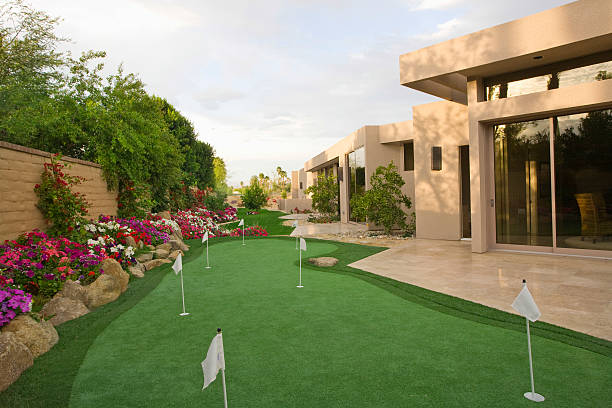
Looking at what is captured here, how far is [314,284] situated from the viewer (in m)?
5.95

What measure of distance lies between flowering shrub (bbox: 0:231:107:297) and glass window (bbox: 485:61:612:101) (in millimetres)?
9249

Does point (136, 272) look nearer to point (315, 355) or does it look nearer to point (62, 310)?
point (62, 310)

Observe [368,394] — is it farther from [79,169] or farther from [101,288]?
[79,169]

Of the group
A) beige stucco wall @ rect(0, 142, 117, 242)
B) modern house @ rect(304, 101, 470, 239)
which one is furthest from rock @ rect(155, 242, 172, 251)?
modern house @ rect(304, 101, 470, 239)

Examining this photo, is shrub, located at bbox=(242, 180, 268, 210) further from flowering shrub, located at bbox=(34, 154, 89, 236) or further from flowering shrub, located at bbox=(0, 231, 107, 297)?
flowering shrub, located at bbox=(0, 231, 107, 297)

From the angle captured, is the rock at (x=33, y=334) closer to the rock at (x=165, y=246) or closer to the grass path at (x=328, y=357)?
the grass path at (x=328, y=357)

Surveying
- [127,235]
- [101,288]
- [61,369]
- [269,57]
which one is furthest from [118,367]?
[269,57]

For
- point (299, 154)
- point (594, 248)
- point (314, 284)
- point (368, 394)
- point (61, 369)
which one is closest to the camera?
point (368, 394)

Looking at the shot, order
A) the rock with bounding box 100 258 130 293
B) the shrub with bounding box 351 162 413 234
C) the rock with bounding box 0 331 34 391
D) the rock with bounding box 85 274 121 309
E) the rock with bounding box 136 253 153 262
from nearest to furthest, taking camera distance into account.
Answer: the rock with bounding box 0 331 34 391
the rock with bounding box 85 274 121 309
the rock with bounding box 100 258 130 293
the rock with bounding box 136 253 153 262
the shrub with bounding box 351 162 413 234

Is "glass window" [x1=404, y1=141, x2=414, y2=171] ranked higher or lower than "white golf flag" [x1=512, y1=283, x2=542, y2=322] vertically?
higher

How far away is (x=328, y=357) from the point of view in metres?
3.18

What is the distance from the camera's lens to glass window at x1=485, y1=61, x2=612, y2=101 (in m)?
7.27

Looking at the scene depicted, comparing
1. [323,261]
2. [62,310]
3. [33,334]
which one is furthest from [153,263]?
[33,334]

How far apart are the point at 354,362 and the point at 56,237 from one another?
5.75m
